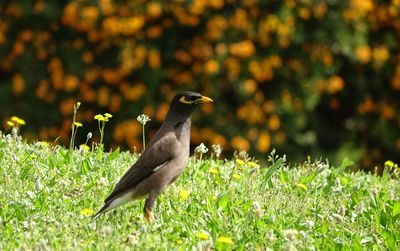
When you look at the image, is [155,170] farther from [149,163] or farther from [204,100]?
[204,100]

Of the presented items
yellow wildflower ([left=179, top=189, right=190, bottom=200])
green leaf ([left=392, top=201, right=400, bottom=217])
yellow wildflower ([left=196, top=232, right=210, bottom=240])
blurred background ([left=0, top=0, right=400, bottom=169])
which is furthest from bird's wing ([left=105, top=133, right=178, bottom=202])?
blurred background ([left=0, top=0, right=400, bottom=169])

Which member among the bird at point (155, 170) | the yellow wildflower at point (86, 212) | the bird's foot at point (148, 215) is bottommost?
the bird's foot at point (148, 215)

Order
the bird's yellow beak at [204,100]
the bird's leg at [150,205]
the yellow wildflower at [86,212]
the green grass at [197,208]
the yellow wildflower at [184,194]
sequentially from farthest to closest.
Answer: the yellow wildflower at [184,194] < the bird's yellow beak at [204,100] < the bird's leg at [150,205] < the yellow wildflower at [86,212] < the green grass at [197,208]

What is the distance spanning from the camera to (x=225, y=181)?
800 cm

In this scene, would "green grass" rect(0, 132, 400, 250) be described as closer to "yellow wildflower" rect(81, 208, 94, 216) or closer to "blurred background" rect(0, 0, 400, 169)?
"yellow wildflower" rect(81, 208, 94, 216)

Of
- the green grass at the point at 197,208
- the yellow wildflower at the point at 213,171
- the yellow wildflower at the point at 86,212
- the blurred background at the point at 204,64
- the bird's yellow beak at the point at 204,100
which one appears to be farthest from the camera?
the blurred background at the point at 204,64

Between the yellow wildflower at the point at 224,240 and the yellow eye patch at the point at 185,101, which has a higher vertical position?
the yellow eye patch at the point at 185,101

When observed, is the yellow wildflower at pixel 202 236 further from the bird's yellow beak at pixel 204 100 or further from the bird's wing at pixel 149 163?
the bird's yellow beak at pixel 204 100

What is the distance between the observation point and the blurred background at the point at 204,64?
10.9 meters

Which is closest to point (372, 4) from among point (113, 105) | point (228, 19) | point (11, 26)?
point (228, 19)

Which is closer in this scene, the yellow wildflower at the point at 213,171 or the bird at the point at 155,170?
the bird at the point at 155,170

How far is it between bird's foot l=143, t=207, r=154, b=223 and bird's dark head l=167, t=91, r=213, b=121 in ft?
2.15

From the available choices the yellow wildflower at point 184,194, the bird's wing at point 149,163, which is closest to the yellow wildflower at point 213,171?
the yellow wildflower at point 184,194

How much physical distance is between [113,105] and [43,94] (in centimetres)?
80
